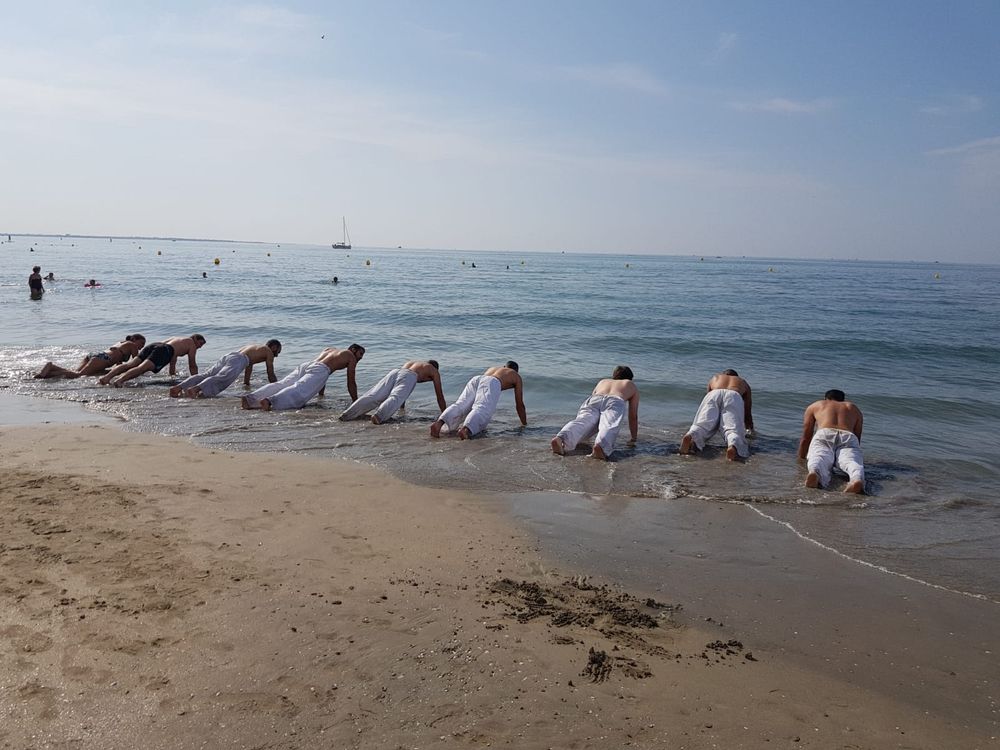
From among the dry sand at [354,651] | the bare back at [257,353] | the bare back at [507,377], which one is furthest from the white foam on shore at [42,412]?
the bare back at [507,377]

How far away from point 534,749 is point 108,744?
195cm

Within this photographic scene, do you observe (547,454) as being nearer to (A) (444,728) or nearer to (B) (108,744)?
(A) (444,728)

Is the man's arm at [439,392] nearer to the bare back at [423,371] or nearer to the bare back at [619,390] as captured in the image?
the bare back at [423,371]

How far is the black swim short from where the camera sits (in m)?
13.1

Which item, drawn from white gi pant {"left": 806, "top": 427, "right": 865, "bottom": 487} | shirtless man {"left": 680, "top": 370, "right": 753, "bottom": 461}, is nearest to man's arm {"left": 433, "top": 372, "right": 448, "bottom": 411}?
shirtless man {"left": 680, "top": 370, "right": 753, "bottom": 461}

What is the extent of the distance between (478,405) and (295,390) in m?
3.38

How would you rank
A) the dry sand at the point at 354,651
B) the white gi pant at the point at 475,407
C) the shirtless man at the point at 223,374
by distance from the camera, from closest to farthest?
the dry sand at the point at 354,651 → the white gi pant at the point at 475,407 → the shirtless man at the point at 223,374

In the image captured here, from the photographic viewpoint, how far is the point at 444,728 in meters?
3.25

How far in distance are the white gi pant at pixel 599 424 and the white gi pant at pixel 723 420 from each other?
110 centimetres

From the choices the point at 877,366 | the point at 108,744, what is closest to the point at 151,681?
the point at 108,744

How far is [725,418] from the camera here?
970 cm

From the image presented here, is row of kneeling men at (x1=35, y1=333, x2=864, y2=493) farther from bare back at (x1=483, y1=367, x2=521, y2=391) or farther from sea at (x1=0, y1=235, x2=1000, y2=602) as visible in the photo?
sea at (x1=0, y1=235, x2=1000, y2=602)

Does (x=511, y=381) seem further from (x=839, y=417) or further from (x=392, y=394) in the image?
(x=839, y=417)

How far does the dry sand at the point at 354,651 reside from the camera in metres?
3.25
